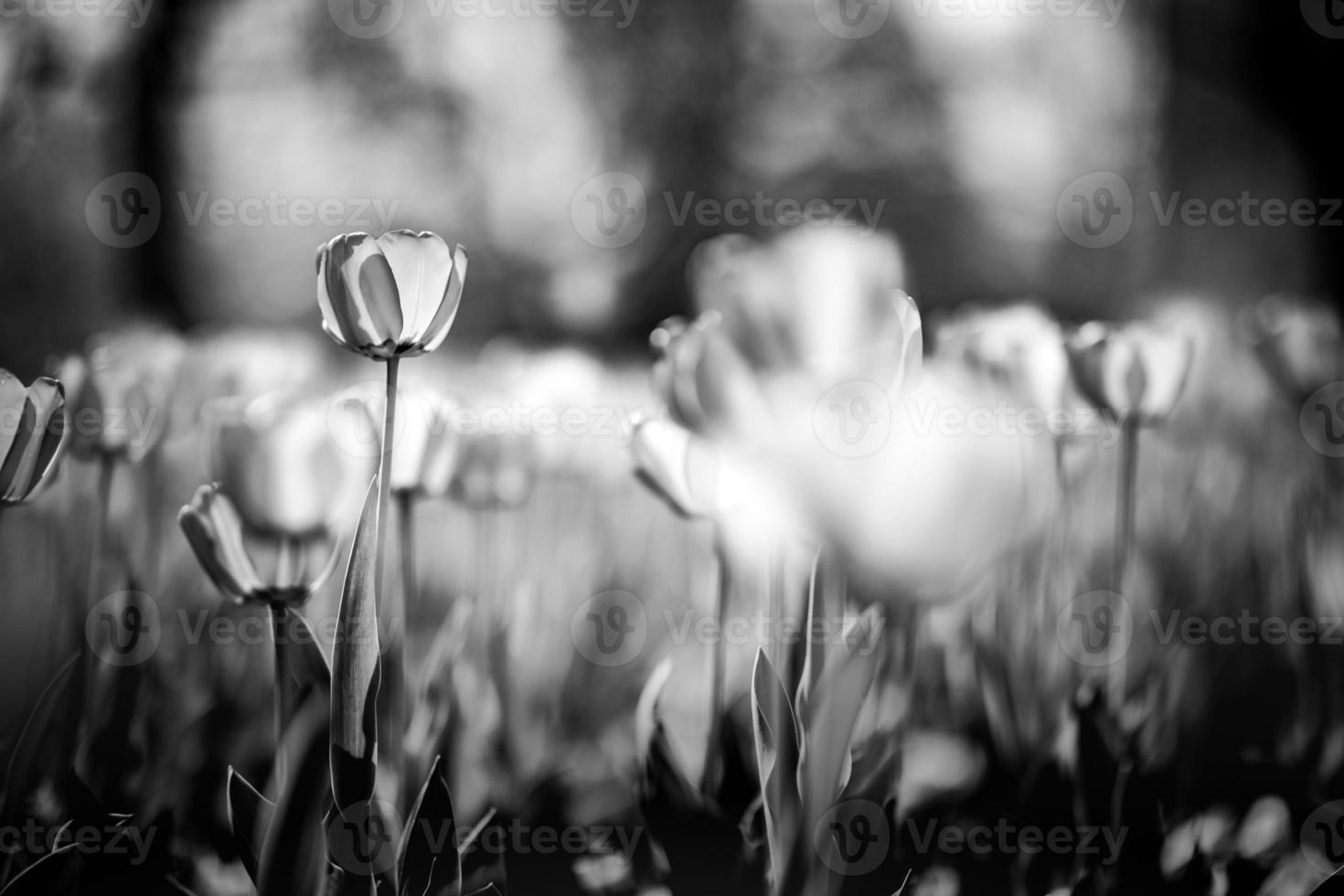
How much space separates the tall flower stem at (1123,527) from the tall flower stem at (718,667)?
252 mm

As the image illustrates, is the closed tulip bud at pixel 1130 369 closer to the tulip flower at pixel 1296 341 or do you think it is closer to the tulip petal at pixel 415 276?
the tulip flower at pixel 1296 341

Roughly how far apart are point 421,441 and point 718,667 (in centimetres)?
23

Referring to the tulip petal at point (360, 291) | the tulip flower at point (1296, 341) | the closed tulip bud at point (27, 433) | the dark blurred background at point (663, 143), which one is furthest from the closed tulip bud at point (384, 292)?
the tulip flower at point (1296, 341)

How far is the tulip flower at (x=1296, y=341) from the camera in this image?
620 millimetres

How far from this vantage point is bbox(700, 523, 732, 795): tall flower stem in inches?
22.6

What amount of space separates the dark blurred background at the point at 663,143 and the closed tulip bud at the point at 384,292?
11cm

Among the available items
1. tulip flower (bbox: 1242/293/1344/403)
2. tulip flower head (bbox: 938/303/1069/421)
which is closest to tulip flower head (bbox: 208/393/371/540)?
tulip flower head (bbox: 938/303/1069/421)

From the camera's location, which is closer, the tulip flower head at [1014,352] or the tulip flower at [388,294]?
the tulip flower at [388,294]

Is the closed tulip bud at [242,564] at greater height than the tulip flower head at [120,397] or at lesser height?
lesser

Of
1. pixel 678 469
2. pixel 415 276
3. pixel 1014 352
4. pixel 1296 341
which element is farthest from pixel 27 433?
pixel 1296 341

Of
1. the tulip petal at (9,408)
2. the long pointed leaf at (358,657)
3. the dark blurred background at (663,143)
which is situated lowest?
the long pointed leaf at (358,657)

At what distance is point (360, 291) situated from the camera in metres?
0.48

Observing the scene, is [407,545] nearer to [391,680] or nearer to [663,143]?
[391,680]

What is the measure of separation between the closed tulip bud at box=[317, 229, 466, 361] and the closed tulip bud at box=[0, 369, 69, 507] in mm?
229
